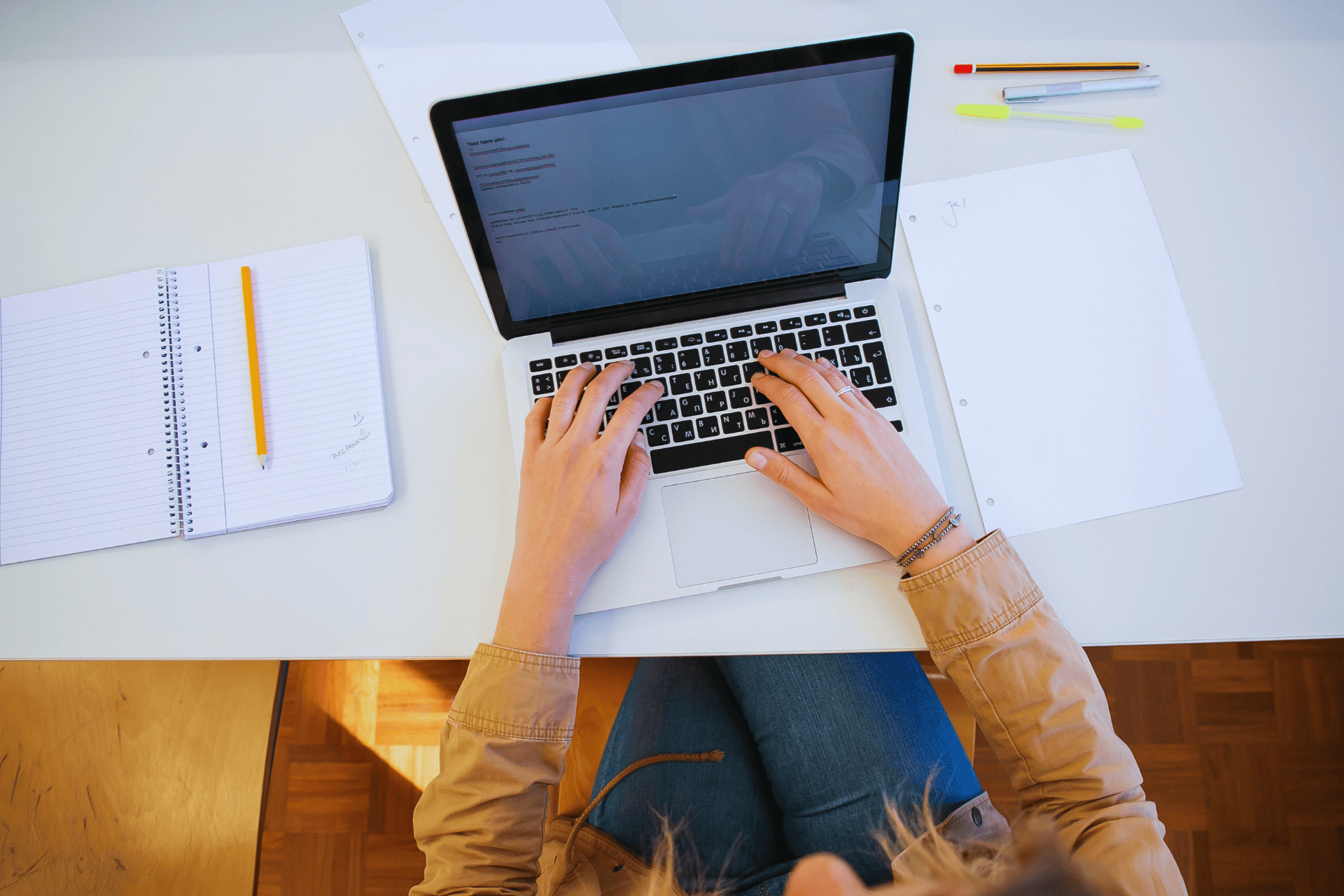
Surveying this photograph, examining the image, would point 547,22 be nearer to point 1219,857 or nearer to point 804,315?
point 804,315

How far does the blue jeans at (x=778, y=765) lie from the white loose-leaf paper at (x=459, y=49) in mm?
655

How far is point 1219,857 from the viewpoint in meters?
1.17

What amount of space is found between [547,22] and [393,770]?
1226 millimetres

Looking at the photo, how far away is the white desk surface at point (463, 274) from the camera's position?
0.64 m

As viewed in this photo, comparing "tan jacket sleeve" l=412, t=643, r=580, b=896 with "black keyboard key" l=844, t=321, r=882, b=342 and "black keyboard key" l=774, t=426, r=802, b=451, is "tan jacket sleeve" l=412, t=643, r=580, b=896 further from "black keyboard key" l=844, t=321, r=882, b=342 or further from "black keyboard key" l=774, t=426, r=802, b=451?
"black keyboard key" l=844, t=321, r=882, b=342

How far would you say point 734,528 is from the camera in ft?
2.09

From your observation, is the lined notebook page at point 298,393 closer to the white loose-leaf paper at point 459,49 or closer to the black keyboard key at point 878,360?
the white loose-leaf paper at point 459,49

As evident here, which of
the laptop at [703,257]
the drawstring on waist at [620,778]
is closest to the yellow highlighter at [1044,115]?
the laptop at [703,257]

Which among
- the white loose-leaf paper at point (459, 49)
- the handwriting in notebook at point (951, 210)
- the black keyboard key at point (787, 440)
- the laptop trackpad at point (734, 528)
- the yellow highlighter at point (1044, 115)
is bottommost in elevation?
the laptop trackpad at point (734, 528)

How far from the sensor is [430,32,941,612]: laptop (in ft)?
1.59

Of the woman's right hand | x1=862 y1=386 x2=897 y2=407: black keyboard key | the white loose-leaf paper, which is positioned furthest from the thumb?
the white loose-leaf paper

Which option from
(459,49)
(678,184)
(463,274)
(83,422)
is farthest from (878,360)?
(83,422)

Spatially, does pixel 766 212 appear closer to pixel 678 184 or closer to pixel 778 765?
pixel 678 184

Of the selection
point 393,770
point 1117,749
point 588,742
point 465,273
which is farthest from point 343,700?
point 1117,749
